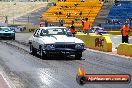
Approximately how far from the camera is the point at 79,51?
18891mm

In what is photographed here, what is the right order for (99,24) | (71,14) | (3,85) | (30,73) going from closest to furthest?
1. (3,85)
2. (30,73)
3. (99,24)
4. (71,14)

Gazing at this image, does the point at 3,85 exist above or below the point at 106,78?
below

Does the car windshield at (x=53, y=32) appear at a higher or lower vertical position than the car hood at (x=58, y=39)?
higher

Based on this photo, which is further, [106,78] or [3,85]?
[3,85]

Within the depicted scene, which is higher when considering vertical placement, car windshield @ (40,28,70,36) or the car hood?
car windshield @ (40,28,70,36)

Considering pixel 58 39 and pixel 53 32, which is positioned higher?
pixel 53 32

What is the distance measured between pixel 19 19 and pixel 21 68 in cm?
6121

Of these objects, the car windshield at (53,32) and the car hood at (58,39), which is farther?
the car windshield at (53,32)

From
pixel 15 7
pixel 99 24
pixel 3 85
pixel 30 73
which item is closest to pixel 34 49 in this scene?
pixel 30 73

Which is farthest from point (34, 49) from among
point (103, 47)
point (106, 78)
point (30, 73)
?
point (106, 78)

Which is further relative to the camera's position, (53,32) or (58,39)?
(53,32)

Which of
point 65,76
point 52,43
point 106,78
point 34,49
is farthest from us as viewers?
point 34,49

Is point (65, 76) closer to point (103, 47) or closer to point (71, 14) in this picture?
point (103, 47)

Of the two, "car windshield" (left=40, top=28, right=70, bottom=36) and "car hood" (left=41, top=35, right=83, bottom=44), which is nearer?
"car hood" (left=41, top=35, right=83, bottom=44)
